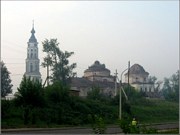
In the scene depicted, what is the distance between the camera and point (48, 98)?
38.0 meters

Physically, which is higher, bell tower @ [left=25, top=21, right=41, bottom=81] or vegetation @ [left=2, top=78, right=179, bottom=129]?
bell tower @ [left=25, top=21, right=41, bottom=81]

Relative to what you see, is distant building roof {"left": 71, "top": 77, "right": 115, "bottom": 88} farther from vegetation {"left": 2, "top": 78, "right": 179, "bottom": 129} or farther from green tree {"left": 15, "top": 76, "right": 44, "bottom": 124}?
green tree {"left": 15, "top": 76, "right": 44, "bottom": 124}

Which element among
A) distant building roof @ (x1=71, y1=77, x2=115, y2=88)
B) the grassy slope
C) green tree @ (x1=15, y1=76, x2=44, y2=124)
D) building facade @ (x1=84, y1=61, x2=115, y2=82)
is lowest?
the grassy slope

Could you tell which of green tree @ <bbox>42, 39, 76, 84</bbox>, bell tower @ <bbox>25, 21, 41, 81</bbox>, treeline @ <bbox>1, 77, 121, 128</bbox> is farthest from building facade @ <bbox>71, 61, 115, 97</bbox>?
treeline @ <bbox>1, 77, 121, 128</bbox>

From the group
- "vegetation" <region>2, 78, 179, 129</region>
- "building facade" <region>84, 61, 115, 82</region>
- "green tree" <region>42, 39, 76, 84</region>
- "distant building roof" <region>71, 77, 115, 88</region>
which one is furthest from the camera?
"building facade" <region>84, 61, 115, 82</region>

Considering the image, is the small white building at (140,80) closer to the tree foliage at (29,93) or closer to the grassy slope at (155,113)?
the grassy slope at (155,113)

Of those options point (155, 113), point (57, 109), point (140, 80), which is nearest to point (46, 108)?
point (57, 109)

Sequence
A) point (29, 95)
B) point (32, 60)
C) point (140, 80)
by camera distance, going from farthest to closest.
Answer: point (140, 80) → point (32, 60) → point (29, 95)

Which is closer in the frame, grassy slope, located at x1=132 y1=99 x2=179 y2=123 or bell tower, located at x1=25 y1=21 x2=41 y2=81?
grassy slope, located at x1=132 y1=99 x2=179 y2=123

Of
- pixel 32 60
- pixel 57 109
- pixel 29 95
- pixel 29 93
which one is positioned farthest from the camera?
pixel 32 60

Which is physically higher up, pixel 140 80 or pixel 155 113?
pixel 140 80

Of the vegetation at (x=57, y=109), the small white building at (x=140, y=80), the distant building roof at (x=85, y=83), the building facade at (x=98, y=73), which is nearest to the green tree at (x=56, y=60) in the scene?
the vegetation at (x=57, y=109)

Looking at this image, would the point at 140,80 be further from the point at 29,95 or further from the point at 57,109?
the point at 29,95

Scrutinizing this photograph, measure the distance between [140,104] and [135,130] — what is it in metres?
45.2
